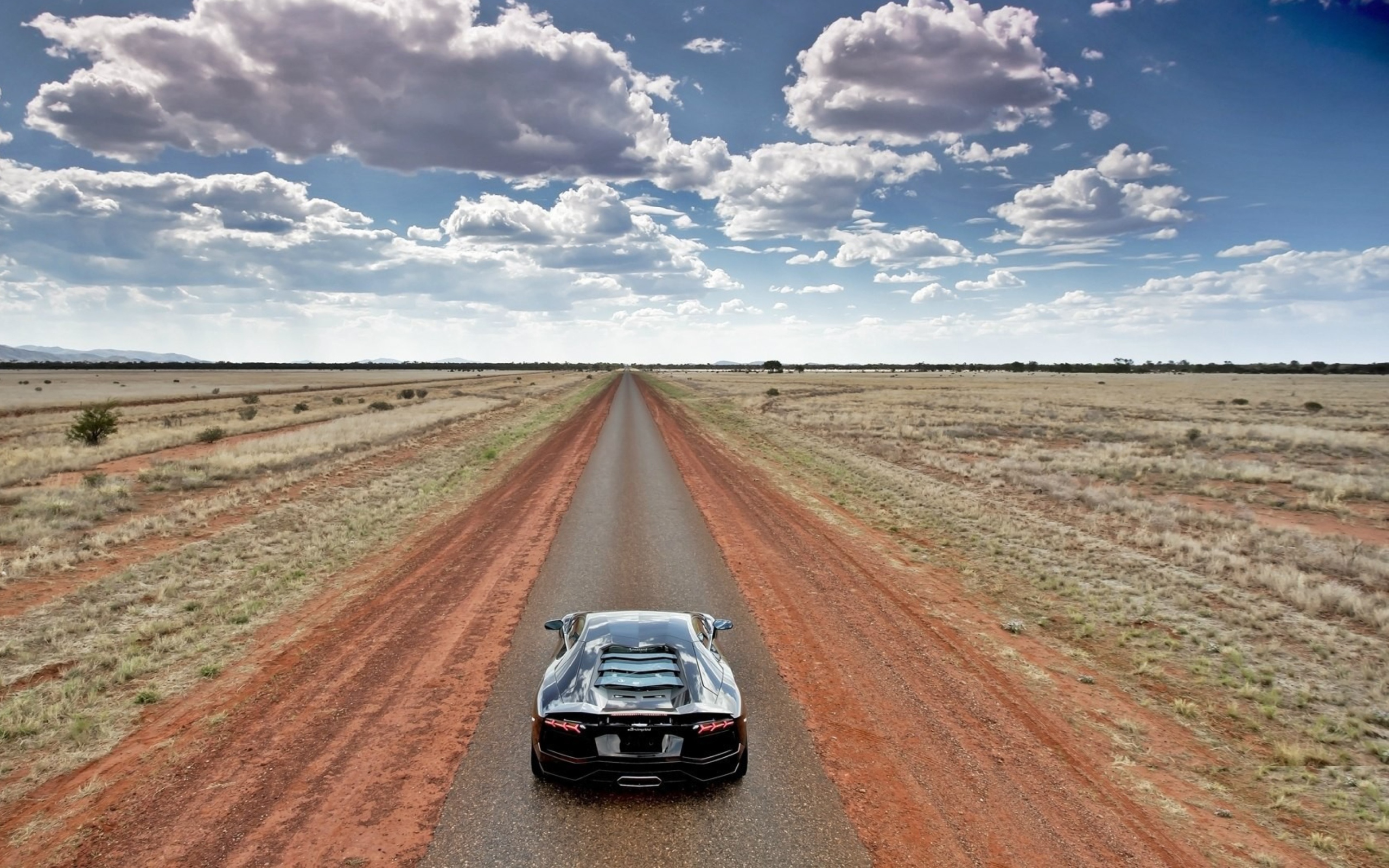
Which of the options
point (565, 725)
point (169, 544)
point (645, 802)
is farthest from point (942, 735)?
point (169, 544)

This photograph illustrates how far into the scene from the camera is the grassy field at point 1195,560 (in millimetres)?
7004

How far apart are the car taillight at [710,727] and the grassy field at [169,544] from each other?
6131 mm

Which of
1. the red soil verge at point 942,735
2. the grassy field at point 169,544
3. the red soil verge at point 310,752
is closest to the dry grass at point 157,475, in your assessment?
the grassy field at point 169,544

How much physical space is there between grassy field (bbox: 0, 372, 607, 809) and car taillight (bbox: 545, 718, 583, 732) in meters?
4.91

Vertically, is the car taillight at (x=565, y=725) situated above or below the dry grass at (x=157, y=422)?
below

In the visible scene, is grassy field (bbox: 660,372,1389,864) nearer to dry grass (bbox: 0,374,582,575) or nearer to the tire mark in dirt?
the tire mark in dirt

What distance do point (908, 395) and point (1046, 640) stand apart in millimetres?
65999

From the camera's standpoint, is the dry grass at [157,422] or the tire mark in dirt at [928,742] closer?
the tire mark in dirt at [928,742]

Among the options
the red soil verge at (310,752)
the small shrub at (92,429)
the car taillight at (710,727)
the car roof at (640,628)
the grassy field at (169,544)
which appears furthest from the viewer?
the small shrub at (92,429)

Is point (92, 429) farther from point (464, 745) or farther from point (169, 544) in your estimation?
point (464, 745)

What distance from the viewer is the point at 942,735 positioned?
23.0 feet

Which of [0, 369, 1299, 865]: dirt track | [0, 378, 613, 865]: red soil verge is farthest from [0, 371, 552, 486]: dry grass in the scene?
[0, 369, 1299, 865]: dirt track

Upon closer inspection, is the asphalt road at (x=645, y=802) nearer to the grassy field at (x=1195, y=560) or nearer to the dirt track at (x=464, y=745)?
the dirt track at (x=464, y=745)

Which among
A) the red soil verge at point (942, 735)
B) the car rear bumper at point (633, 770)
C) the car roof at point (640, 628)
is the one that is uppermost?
the car roof at point (640, 628)
